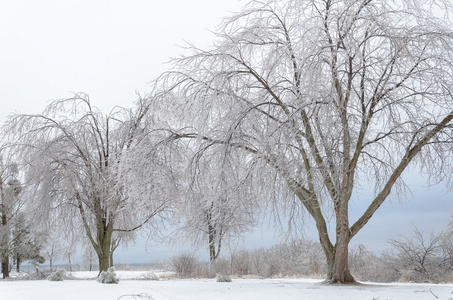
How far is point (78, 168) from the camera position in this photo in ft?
45.0

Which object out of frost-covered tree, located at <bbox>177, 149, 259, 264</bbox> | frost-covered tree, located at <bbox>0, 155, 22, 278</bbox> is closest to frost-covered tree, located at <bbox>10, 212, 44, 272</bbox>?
frost-covered tree, located at <bbox>0, 155, 22, 278</bbox>

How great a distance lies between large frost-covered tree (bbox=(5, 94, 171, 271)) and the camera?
13.4 meters

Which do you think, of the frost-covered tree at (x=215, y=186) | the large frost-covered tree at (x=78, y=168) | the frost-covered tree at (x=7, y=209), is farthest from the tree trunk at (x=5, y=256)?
the frost-covered tree at (x=215, y=186)

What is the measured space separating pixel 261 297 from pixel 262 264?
1130 cm

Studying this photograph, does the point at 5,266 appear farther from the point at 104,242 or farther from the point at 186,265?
the point at 186,265

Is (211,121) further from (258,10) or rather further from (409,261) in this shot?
(409,261)

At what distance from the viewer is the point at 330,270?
369 inches

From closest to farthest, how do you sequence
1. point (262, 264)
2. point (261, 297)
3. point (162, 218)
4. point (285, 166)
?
1. point (261, 297)
2. point (285, 166)
3. point (162, 218)
4. point (262, 264)

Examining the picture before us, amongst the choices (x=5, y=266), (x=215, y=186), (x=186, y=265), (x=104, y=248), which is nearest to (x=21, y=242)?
(x=5, y=266)

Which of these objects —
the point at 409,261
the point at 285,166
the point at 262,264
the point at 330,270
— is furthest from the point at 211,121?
the point at 262,264

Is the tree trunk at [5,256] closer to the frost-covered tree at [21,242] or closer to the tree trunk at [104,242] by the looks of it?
the frost-covered tree at [21,242]

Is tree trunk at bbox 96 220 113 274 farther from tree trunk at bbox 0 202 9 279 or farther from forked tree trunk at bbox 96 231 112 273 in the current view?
tree trunk at bbox 0 202 9 279

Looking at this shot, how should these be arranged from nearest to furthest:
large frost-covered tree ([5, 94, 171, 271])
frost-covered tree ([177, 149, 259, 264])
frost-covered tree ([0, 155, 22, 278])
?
frost-covered tree ([177, 149, 259, 264]) < large frost-covered tree ([5, 94, 171, 271]) < frost-covered tree ([0, 155, 22, 278])

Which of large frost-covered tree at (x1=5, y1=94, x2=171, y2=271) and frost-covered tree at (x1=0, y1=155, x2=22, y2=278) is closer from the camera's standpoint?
large frost-covered tree at (x1=5, y1=94, x2=171, y2=271)
